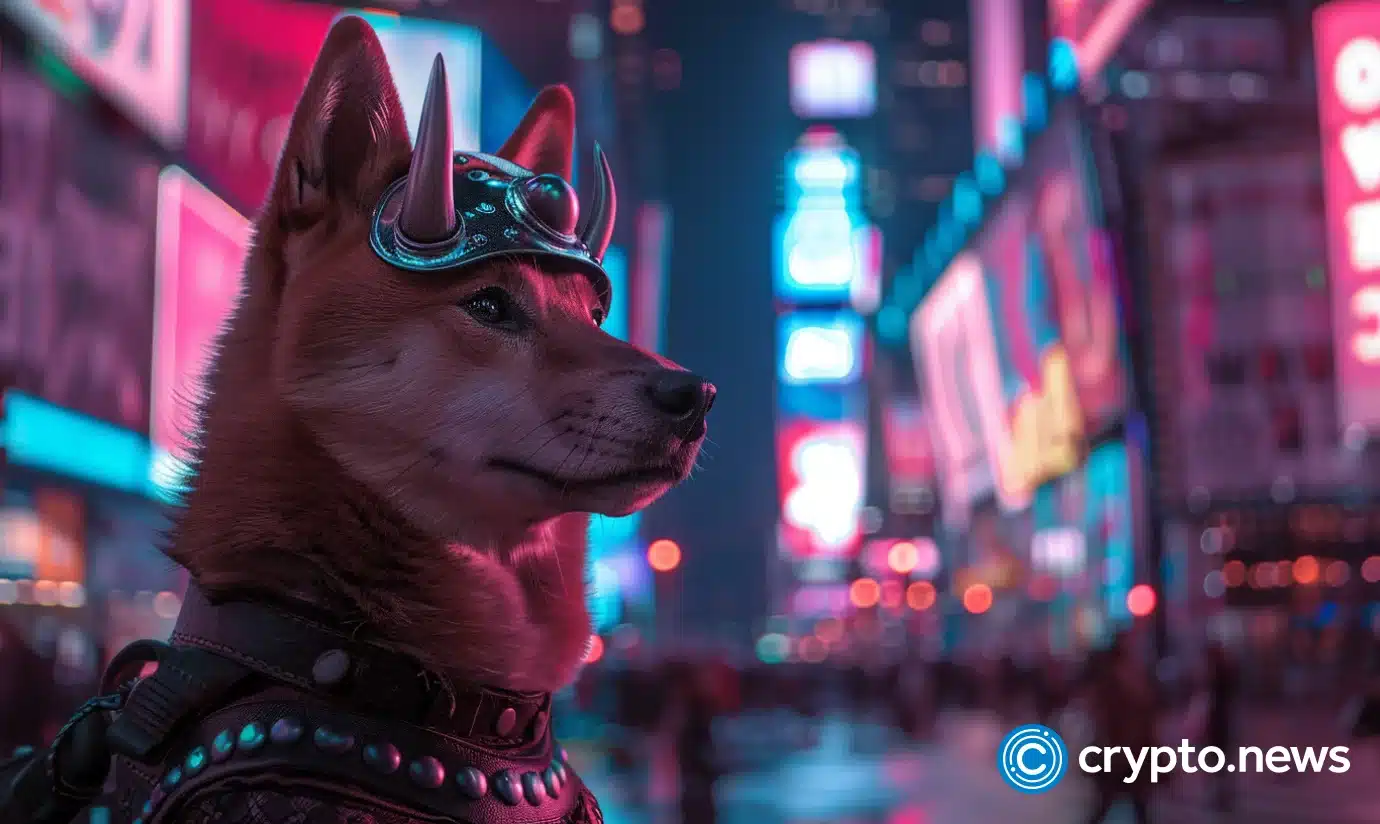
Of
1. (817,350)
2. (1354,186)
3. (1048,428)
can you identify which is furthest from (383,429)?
(817,350)

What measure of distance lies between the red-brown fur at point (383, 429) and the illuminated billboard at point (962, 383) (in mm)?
35395

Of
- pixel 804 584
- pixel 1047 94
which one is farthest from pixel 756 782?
pixel 804 584

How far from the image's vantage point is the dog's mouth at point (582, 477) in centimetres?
209

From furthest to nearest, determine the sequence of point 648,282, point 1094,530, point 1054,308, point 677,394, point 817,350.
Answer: point 817,350
point 648,282
point 1094,530
point 1054,308
point 677,394

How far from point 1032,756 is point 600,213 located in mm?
10737

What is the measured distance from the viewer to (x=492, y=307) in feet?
7.18

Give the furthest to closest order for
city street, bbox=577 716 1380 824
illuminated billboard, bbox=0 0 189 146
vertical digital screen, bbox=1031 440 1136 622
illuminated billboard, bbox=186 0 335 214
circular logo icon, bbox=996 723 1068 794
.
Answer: vertical digital screen, bbox=1031 440 1136 622 < illuminated billboard, bbox=186 0 335 214 < illuminated billboard, bbox=0 0 189 146 < city street, bbox=577 716 1380 824 < circular logo icon, bbox=996 723 1068 794

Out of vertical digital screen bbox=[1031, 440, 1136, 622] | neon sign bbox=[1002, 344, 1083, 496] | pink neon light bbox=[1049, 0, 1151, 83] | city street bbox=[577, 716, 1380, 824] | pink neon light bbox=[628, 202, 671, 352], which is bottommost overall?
city street bbox=[577, 716, 1380, 824]

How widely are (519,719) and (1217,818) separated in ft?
42.5

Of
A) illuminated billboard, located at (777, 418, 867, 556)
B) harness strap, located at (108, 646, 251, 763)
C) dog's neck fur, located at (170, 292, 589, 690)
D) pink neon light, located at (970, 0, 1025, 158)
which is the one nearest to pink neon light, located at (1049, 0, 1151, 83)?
pink neon light, located at (970, 0, 1025, 158)

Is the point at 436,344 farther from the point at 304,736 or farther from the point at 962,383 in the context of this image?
the point at 962,383

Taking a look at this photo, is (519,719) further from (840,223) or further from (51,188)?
(840,223)

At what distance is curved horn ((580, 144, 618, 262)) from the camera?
2482mm

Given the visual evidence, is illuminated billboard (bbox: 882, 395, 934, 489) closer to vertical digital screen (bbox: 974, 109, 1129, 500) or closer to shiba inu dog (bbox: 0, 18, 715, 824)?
vertical digital screen (bbox: 974, 109, 1129, 500)
